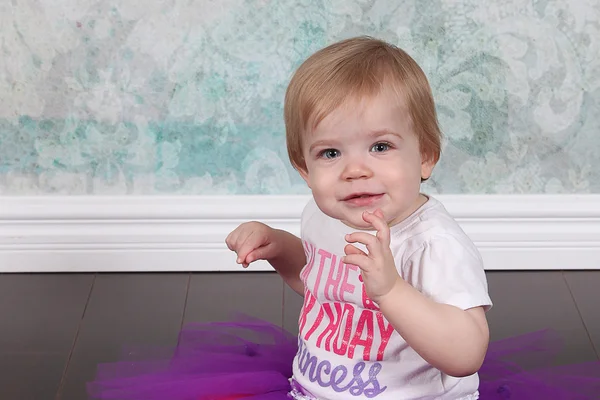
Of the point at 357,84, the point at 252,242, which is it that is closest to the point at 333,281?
the point at 252,242

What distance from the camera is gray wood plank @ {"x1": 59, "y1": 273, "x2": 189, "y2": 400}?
1.66m

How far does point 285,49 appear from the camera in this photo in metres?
1.87

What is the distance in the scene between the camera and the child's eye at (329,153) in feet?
3.70

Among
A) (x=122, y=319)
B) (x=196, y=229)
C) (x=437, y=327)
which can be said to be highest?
(x=196, y=229)

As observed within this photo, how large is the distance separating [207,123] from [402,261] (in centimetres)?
87

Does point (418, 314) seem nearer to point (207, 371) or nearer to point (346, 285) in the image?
point (346, 285)

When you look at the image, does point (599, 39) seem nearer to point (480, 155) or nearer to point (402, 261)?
point (480, 155)

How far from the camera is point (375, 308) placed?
120 cm

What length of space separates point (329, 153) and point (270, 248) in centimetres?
25

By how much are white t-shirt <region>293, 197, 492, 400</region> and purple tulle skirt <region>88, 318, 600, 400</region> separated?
99mm

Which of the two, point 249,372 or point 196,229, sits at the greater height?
point 196,229

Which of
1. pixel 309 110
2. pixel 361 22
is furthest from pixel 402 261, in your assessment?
pixel 361 22

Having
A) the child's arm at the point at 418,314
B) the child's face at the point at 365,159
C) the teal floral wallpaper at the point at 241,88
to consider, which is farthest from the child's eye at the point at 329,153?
the teal floral wallpaper at the point at 241,88

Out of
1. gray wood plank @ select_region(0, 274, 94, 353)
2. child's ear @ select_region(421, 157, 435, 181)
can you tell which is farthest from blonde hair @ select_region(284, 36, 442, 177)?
gray wood plank @ select_region(0, 274, 94, 353)
